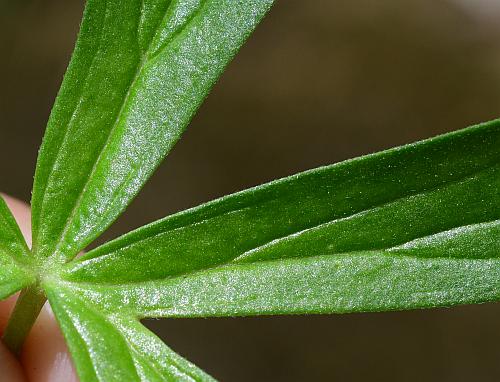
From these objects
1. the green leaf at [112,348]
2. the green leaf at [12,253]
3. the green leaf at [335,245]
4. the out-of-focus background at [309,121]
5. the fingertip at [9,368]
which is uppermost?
the out-of-focus background at [309,121]

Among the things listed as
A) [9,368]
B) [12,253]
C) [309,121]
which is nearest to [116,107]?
[12,253]

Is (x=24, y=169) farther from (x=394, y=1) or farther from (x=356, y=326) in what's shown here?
(x=394, y=1)

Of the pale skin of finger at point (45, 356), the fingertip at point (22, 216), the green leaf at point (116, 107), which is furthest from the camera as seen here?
the fingertip at point (22, 216)

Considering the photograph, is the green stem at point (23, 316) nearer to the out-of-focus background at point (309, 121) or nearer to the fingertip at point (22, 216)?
the fingertip at point (22, 216)

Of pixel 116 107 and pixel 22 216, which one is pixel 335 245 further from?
pixel 22 216

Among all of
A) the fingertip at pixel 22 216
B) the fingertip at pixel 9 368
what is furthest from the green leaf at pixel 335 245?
the fingertip at pixel 22 216

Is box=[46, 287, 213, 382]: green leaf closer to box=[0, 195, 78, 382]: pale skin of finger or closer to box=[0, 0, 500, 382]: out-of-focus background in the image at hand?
box=[0, 195, 78, 382]: pale skin of finger
